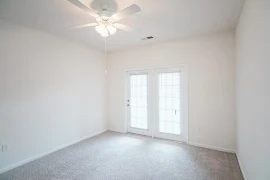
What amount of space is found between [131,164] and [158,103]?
→ 5.88 feet

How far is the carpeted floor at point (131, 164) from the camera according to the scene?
2250 millimetres

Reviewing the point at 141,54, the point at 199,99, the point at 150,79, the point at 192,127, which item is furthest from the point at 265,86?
the point at 141,54

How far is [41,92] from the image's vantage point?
2.97 m

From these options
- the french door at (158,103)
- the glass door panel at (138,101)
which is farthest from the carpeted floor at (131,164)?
the glass door panel at (138,101)

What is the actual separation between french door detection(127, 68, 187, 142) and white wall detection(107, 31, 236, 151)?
23 cm

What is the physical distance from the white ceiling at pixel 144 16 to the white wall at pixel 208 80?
0.33 meters

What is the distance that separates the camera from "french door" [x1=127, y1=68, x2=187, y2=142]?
11.9 feet

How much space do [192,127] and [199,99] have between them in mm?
706

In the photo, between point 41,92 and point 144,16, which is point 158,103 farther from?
point 41,92

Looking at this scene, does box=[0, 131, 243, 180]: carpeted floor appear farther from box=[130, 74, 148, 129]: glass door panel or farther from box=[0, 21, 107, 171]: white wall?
box=[130, 74, 148, 129]: glass door panel

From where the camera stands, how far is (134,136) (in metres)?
4.09

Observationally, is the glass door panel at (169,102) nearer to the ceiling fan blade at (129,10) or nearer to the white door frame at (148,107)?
the white door frame at (148,107)

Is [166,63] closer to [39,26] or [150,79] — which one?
[150,79]

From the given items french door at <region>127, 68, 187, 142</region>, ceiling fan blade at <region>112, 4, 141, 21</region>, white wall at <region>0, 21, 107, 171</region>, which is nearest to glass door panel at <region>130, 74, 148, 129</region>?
french door at <region>127, 68, 187, 142</region>
